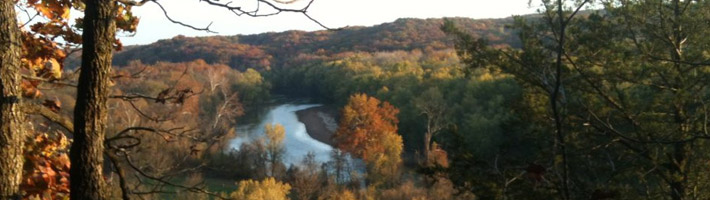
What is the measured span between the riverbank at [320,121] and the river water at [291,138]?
56cm

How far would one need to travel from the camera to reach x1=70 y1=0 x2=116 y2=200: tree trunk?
2.21 m

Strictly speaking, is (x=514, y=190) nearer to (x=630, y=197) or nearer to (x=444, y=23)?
(x=630, y=197)

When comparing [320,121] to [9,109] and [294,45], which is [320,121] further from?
[294,45]

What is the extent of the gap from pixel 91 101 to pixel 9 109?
0.33 meters

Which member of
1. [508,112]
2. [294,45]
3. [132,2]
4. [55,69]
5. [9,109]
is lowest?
[508,112]

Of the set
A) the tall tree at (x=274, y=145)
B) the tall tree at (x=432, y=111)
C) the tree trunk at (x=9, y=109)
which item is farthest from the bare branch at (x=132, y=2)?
the tall tree at (x=274, y=145)

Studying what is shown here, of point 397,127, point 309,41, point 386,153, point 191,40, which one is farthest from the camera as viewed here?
point 309,41

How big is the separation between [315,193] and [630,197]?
2081 cm

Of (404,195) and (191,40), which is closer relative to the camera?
(404,195)

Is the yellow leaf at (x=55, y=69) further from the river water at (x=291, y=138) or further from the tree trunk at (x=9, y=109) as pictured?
the river water at (x=291, y=138)

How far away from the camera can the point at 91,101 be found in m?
2.24

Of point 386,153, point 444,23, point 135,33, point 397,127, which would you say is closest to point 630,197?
point 444,23

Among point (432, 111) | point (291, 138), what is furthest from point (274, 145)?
point (291, 138)

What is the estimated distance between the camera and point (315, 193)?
27.0 m
